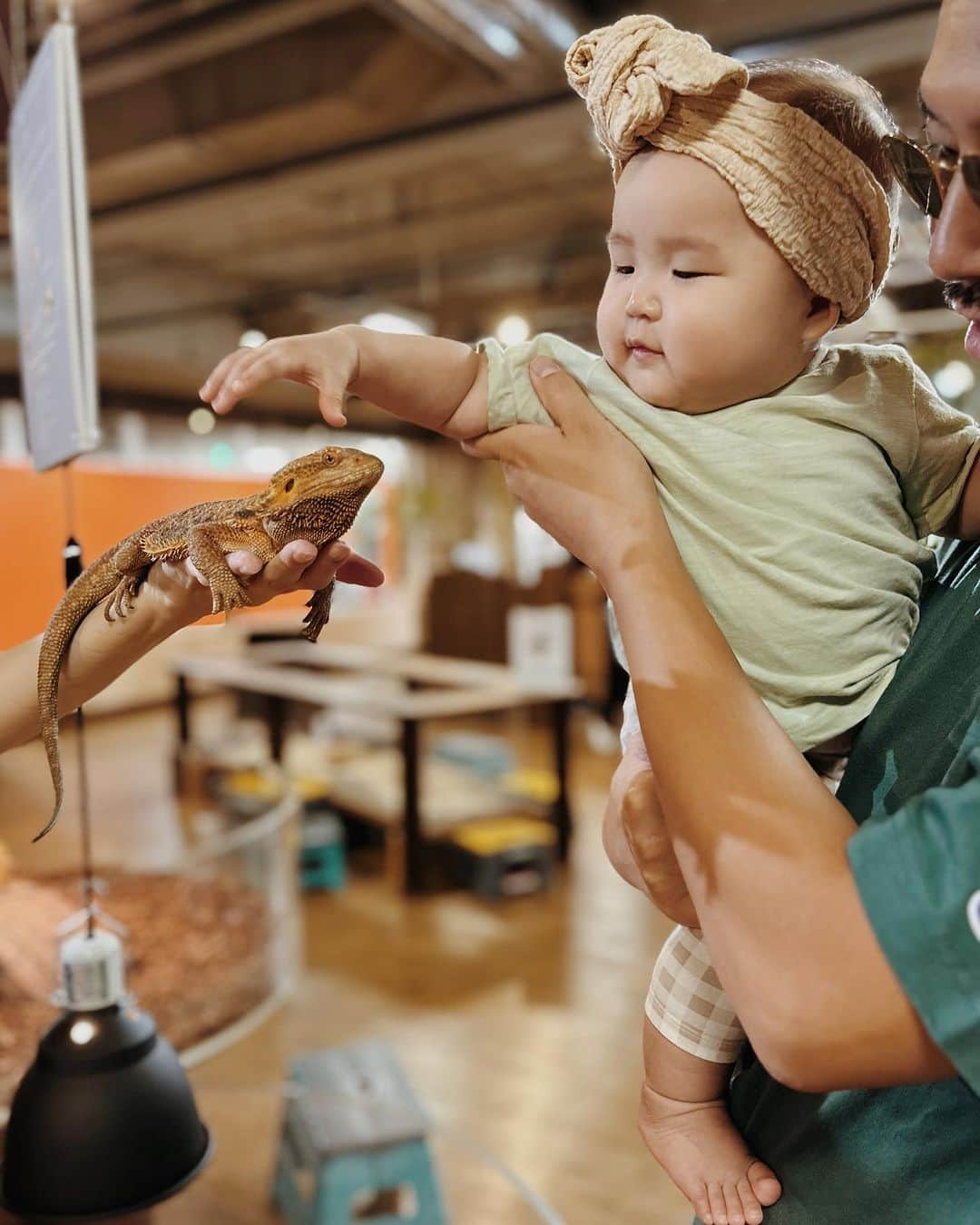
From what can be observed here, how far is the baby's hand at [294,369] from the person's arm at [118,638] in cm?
21

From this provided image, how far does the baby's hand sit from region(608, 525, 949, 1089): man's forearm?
0.28 m

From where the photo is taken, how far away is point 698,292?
0.91m

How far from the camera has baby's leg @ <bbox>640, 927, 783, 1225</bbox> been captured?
98 cm

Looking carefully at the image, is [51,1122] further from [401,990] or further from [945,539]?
[401,990]

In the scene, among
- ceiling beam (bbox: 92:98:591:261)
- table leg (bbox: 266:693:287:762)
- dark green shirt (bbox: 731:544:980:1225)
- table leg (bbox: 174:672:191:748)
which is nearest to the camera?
dark green shirt (bbox: 731:544:980:1225)

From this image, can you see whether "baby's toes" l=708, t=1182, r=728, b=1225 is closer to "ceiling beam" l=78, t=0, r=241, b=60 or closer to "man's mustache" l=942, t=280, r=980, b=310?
"man's mustache" l=942, t=280, r=980, b=310

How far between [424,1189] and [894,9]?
4.06 metres

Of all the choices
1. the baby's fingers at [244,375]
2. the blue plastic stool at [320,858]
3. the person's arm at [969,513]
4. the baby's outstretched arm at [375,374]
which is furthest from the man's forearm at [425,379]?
the blue plastic stool at [320,858]

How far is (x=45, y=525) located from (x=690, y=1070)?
1.40 m

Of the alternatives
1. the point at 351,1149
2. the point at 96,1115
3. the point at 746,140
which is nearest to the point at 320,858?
the point at 351,1149

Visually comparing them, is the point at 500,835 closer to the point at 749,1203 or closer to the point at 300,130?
the point at 300,130

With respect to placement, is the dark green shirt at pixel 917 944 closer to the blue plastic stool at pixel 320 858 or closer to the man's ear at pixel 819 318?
the man's ear at pixel 819 318

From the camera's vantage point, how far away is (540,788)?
6066 mm

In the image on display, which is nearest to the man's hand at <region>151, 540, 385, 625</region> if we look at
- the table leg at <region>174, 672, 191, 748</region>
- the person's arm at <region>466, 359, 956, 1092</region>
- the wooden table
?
the person's arm at <region>466, 359, 956, 1092</region>
